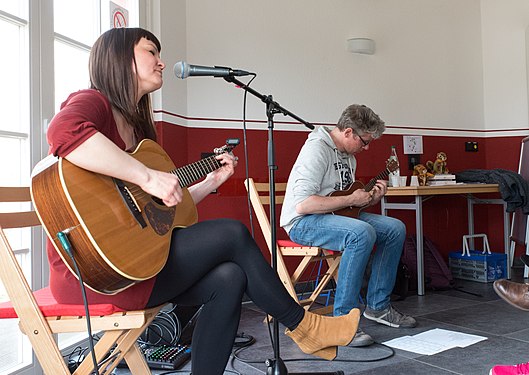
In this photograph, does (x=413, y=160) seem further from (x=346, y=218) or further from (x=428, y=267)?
(x=346, y=218)

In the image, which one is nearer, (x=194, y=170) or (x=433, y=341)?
(x=194, y=170)

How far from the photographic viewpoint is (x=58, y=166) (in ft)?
4.28

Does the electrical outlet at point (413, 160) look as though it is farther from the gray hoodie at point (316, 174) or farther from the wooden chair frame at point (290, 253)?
the wooden chair frame at point (290, 253)

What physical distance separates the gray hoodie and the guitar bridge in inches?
54.4

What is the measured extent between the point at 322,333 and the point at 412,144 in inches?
122

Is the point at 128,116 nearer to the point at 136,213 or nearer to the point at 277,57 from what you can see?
the point at 136,213

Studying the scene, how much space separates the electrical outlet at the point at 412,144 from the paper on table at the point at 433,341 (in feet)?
6.70

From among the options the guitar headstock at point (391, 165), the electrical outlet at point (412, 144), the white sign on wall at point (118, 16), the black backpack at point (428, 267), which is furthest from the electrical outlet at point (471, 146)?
the white sign on wall at point (118, 16)

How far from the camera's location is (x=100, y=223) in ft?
4.28

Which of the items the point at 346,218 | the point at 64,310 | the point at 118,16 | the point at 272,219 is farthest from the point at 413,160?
the point at 64,310

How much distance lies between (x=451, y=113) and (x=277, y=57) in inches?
72.4

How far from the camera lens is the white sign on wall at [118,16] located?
2.93 metres

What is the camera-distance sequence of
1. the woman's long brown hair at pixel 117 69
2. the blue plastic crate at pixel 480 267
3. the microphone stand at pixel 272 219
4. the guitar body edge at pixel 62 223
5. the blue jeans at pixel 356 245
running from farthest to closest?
the blue plastic crate at pixel 480 267 → the blue jeans at pixel 356 245 → the microphone stand at pixel 272 219 → the woman's long brown hair at pixel 117 69 → the guitar body edge at pixel 62 223

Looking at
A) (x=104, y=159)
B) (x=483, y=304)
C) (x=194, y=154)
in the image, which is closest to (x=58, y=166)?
(x=104, y=159)
